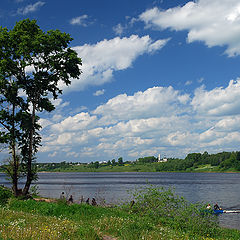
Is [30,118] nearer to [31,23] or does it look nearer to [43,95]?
[43,95]

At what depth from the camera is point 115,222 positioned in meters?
14.5

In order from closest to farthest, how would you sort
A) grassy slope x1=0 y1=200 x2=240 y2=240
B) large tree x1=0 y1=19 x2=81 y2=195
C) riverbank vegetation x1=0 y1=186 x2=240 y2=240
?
1. grassy slope x1=0 y1=200 x2=240 y2=240
2. riverbank vegetation x1=0 y1=186 x2=240 y2=240
3. large tree x1=0 y1=19 x2=81 y2=195

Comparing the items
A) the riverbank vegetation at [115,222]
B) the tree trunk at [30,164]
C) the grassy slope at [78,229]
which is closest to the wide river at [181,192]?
the riverbank vegetation at [115,222]

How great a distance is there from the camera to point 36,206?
68.4 ft

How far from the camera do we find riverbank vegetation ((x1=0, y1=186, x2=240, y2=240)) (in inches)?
441

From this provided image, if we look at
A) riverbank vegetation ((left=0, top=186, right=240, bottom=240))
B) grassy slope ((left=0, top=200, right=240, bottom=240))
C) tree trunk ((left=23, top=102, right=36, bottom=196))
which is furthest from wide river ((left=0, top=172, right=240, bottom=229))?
grassy slope ((left=0, top=200, right=240, bottom=240))

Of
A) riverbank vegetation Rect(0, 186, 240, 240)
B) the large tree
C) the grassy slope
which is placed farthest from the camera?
the large tree

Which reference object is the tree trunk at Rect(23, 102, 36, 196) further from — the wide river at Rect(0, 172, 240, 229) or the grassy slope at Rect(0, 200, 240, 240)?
the grassy slope at Rect(0, 200, 240, 240)

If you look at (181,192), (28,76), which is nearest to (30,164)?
(28,76)

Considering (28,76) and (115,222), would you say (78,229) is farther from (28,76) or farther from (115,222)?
(28,76)

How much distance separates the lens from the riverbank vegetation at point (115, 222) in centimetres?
1121

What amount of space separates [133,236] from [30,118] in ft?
65.9

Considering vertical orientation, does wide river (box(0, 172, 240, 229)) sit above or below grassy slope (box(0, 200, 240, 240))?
below

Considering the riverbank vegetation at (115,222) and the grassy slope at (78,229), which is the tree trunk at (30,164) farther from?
the grassy slope at (78,229)
